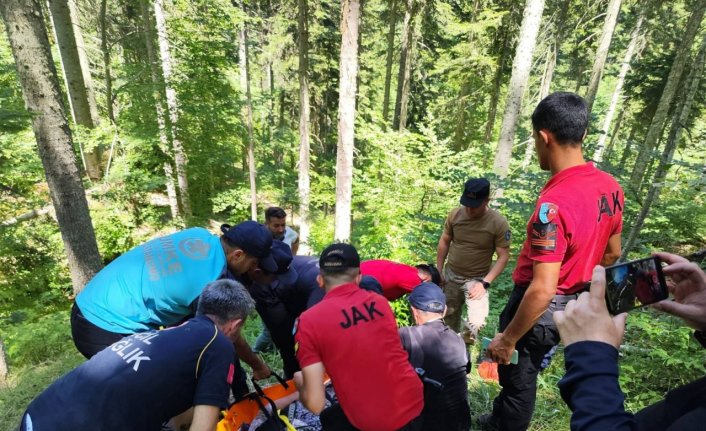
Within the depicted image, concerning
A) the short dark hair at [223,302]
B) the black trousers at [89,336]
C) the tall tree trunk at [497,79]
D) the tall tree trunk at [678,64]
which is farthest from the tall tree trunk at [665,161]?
the tall tree trunk at [497,79]

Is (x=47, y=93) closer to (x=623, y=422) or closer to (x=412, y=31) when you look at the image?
(x=623, y=422)

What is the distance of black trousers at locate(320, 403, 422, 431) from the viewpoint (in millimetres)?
2281

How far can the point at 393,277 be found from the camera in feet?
12.3

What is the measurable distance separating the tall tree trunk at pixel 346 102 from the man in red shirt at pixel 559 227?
577cm

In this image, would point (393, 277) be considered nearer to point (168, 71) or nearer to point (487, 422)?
point (487, 422)

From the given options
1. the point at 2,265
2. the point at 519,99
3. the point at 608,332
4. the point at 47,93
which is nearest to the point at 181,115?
the point at 2,265

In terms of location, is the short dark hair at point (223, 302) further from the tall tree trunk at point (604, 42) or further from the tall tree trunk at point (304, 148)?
the tall tree trunk at point (304, 148)

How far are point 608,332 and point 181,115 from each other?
11.9 metres

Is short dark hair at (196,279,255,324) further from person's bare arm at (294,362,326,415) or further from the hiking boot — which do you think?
the hiking boot

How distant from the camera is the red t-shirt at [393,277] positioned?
12.3 ft

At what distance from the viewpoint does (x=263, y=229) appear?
9.18ft

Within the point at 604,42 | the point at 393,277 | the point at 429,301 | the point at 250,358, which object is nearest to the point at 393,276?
the point at 393,277

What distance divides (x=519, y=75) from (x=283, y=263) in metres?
5.46

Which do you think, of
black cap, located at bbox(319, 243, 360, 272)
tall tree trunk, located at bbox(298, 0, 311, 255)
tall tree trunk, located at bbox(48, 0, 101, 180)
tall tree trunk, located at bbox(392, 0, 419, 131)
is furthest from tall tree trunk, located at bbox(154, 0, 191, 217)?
black cap, located at bbox(319, 243, 360, 272)
